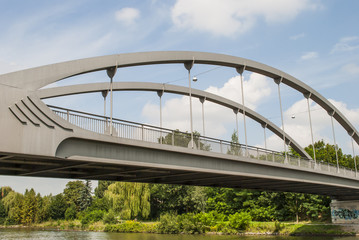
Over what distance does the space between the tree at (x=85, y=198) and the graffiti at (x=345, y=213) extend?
4965 centimetres

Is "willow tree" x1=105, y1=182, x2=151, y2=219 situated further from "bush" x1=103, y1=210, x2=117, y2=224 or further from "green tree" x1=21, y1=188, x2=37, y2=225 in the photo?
"green tree" x1=21, y1=188, x2=37, y2=225

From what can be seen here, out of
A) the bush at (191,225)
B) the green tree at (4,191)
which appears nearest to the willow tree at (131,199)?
the bush at (191,225)

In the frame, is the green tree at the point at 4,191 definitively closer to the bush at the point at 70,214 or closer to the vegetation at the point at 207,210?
the bush at the point at 70,214

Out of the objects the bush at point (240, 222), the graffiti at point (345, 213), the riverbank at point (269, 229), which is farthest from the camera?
the bush at point (240, 222)

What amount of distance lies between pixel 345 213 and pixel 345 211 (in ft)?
0.73

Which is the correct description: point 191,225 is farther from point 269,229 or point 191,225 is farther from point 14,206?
point 14,206

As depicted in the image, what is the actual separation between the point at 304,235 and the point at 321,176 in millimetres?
12276

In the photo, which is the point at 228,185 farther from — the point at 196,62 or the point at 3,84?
the point at 3,84

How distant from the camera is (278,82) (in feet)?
93.1

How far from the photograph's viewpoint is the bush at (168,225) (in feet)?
142

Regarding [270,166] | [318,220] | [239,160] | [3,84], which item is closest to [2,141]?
[3,84]

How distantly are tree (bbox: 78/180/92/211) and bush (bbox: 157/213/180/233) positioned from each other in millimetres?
34234

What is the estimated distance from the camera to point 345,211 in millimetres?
38781

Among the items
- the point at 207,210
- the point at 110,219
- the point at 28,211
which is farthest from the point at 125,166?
the point at 28,211
